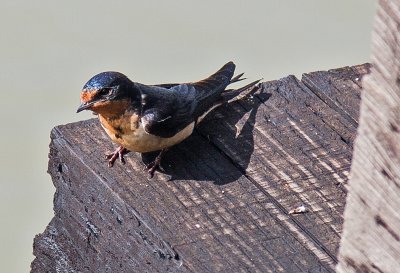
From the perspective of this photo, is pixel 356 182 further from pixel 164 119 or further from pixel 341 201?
pixel 164 119

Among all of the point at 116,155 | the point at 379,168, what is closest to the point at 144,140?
the point at 116,155

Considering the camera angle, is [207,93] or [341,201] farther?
[207,93]

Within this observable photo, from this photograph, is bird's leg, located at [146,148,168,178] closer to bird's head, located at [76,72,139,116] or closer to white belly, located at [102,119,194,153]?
white belly, located at [102,119,194,153]

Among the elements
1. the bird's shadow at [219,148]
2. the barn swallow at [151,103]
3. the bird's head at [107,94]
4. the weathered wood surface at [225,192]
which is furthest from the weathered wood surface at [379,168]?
the bird's head at [107,94]

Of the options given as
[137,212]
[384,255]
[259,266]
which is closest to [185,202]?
[137,212]

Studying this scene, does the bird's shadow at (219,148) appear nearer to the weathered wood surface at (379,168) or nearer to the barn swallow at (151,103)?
the barn swallow at (151,103)

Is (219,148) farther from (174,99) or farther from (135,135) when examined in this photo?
(174,99)
